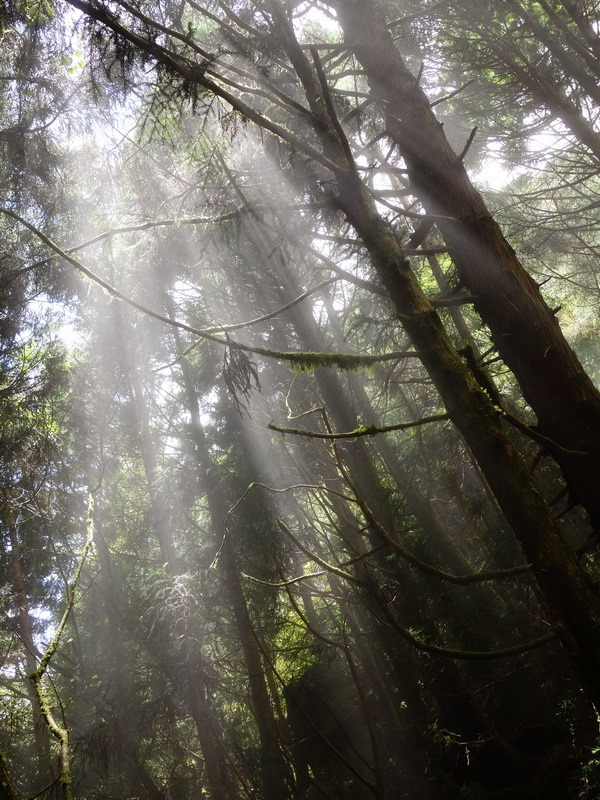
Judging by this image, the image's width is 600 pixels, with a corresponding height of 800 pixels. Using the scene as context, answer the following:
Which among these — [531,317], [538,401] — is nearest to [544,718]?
[538,401]

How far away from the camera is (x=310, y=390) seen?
9.48m

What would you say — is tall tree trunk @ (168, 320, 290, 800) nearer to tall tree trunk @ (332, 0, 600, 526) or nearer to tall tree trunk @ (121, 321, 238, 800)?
tall tree trunk @ (121, 321, 238, 800)

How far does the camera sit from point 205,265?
11.4m

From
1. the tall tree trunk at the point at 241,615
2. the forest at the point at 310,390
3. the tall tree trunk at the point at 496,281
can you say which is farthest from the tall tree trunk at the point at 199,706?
the tall tree trunk at the point at 496,281

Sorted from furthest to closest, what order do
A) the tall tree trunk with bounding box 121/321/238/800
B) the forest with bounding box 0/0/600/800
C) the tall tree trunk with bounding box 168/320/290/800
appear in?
1. the tall tree trunk with bounding box 121/321/238/800
2. the tall tree trunk with bounding box 168/320/290/800
3. the forest with bounding box 0/0/600/800

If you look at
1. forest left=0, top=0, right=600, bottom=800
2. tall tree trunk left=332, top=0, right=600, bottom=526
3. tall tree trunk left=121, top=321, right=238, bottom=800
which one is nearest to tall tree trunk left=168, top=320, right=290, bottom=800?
forest left=0, top=0, right=600, bottom=800

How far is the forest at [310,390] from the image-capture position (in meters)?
3.07

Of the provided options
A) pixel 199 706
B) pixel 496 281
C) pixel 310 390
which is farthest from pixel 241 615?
pixel 496 281

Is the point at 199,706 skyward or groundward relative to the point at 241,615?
groundward

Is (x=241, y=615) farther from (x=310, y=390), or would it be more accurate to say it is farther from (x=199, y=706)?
(x=310, y=390)

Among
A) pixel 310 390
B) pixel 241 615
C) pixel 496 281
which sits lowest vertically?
pixel 241 615

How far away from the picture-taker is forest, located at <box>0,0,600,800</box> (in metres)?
3.07

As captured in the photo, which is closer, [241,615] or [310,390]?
[310,390]

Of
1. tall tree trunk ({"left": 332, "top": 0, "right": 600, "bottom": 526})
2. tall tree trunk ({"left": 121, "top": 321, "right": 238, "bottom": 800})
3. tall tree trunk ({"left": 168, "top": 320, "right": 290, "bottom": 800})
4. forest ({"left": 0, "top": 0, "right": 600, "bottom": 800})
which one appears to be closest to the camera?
forest ({"left": 0, "top": 0, "right": 600, "bottom": 800})
